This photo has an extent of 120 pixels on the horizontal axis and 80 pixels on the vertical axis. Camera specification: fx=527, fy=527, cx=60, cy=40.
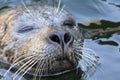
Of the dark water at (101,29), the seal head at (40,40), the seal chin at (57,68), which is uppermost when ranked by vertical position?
the seal head at (40,40)

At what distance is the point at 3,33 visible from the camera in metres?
8.20

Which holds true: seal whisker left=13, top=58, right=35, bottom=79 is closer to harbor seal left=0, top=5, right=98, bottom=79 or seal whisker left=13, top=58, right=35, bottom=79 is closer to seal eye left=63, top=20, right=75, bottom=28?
harbor seal left=0, top=5, right=98, bottom=79

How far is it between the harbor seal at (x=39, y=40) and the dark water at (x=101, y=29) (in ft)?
1.24

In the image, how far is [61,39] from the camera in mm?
7035

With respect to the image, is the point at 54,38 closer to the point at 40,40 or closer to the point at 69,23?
the point at 40,40

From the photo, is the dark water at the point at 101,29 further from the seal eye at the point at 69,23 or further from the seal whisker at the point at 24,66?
the seal eye at the point at 69,23

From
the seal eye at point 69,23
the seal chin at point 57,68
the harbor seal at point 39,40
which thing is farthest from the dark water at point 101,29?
the seal eye at point 69,23

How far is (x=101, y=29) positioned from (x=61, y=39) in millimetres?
3161

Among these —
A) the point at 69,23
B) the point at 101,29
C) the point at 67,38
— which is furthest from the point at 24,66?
the point at 101,29

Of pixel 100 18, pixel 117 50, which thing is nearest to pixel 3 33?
pixel 117 50

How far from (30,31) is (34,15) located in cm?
31

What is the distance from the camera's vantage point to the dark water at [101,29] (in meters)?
8.29

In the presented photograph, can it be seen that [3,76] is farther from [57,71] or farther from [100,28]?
[100,28]

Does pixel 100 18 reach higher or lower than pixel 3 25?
lower
